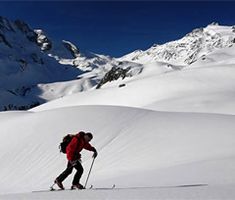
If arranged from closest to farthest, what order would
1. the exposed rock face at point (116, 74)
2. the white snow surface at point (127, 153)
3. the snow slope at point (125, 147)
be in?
the white snow surface at point (127, 153) < the snow slope at point (125, 147) < the exposed rock face at point (116, 74)

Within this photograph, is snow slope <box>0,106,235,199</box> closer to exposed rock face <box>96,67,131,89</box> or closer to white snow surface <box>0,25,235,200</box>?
white snow surface <box>0,25,235,200</box>

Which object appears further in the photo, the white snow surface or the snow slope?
the snow slope

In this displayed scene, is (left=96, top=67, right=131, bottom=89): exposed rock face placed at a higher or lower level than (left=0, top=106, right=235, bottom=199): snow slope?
higher

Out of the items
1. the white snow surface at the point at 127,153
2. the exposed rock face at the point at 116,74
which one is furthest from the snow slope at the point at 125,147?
the exposed rock face at the point at 116,74

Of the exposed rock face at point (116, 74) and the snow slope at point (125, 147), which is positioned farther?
the exposed rock face at point (116, 74)

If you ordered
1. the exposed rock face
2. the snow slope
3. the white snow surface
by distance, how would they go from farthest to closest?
the exposed rock face < the snow slope < the white snow surface

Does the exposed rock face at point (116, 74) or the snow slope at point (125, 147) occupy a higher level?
the exposed rock face at point (116, 74)

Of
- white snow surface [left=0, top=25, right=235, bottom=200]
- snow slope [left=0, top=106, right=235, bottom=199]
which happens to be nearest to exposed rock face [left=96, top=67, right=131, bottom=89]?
white snow surface [left=0, top=25, right=235, bottom=200]

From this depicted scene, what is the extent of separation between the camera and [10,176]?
59.6 ft

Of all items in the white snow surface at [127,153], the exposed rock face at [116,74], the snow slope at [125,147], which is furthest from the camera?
the exposed rock face at [116,74]

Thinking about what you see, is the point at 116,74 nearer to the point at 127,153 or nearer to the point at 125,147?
the point at 125,147

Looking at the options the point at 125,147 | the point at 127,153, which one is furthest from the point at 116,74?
the point at 127,153

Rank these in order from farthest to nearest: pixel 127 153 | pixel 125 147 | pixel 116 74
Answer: pixel 116 74 → pixel 125 147 → pixel 127 153

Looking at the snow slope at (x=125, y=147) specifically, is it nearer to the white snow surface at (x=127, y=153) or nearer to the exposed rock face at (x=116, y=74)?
the white snow surface at (x=127, y=153)
